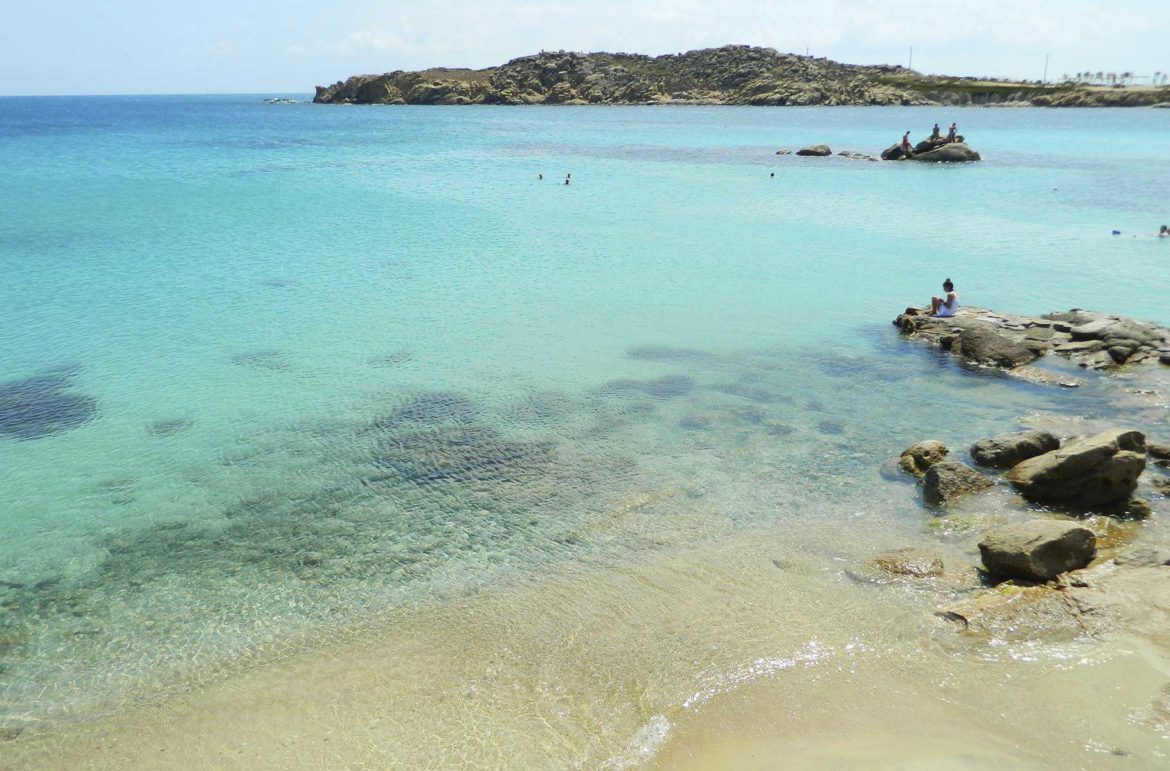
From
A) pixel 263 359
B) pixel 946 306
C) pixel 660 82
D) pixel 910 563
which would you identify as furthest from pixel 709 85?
pixel 910 563

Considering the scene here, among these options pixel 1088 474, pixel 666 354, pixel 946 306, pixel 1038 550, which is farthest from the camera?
pixel 946 306

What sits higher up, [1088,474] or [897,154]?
[897,154]

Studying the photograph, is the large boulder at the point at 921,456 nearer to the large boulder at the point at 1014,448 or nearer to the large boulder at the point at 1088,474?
the large boulder at the point at 1014,448

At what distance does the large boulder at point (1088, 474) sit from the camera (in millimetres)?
11578

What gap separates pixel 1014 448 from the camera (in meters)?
13.1

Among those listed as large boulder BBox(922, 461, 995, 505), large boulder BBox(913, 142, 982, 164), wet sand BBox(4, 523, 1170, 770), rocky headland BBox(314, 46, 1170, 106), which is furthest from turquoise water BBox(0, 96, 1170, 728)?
rocky headland BBox(314, 46, 1170, 106)

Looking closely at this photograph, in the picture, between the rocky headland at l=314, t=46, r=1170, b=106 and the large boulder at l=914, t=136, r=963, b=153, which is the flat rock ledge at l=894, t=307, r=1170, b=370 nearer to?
the large boulder at l=914, t=136, r=963, b=153

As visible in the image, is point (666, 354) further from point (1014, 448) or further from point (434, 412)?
point (1014, 448)

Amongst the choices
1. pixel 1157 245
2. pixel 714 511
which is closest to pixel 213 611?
pixel 714 511

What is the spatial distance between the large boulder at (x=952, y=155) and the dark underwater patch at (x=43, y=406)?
5407 cm

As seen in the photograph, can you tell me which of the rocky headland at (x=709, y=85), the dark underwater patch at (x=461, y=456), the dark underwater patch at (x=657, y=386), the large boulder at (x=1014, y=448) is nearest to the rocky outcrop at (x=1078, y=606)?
the large boulder at (x=1014, y=448)

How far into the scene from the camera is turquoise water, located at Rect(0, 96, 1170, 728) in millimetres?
10734

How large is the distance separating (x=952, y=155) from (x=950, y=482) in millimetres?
50484

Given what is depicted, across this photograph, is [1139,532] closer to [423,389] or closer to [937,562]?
[937,562]
